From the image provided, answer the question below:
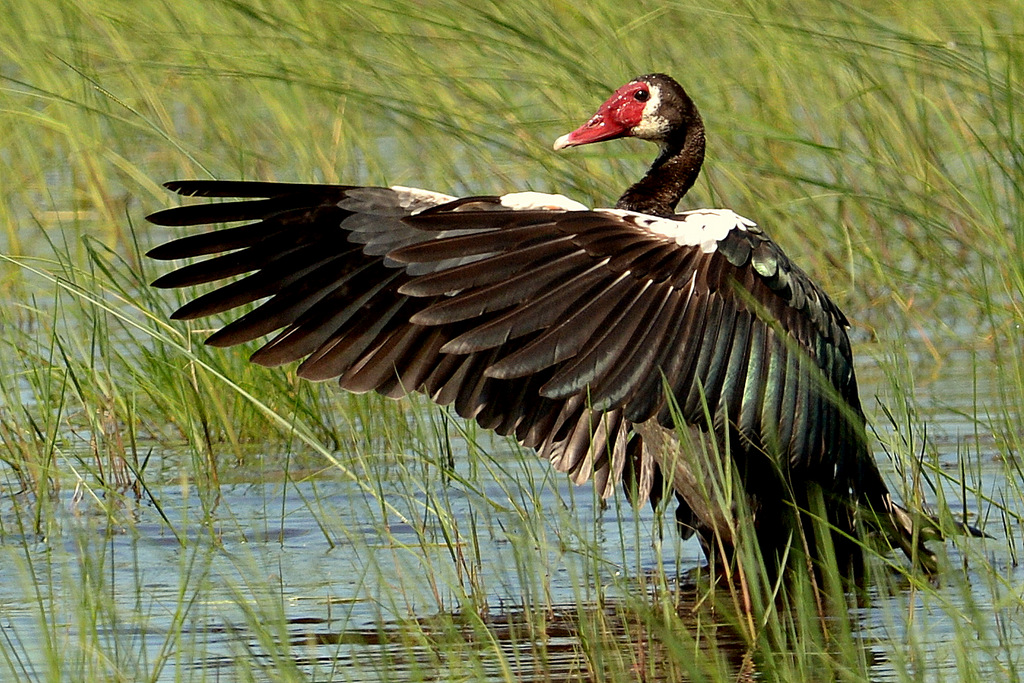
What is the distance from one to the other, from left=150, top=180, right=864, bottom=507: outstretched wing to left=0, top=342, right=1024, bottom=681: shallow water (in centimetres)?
22

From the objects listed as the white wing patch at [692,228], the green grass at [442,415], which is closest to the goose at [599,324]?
the white wing patch at [692,228]

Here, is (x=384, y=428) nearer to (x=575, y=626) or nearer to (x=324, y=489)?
(x=324, y=489)

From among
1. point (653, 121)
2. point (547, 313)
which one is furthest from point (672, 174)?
point (547, 313)

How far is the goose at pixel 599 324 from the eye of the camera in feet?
12.2

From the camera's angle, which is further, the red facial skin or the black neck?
the red facial skin

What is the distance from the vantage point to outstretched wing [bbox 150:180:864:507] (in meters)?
3.72

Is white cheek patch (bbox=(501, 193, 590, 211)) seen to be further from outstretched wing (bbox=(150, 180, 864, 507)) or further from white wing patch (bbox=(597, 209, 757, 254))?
white wing patch (bbox=(597, 209, 757, 254))

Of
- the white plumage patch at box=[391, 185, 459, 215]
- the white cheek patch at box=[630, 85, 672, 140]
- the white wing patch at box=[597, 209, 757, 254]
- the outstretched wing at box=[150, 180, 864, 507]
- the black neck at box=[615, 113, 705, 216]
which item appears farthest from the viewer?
the white cheek patch at box=[630, 85, 672, 140]

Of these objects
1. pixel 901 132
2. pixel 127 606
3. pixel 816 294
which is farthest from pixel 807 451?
pixel 901 132

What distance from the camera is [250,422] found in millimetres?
5836

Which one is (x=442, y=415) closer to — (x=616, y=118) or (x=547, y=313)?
(x=616, y=118)

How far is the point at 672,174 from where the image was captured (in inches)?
205

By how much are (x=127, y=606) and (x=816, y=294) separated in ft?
5.75

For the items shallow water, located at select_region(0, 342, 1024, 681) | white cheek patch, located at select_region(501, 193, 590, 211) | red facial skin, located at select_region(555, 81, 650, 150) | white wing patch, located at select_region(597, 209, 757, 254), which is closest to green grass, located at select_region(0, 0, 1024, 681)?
shallow water, located at select_region(0, 342, 1024, 681)
